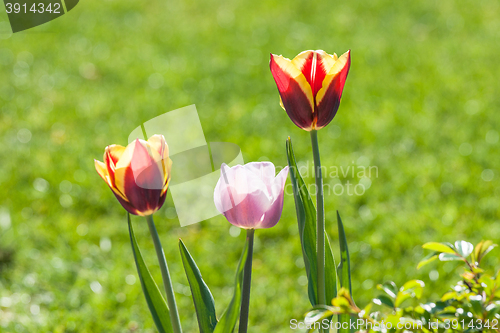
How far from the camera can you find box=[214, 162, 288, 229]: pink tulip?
2.68 feet

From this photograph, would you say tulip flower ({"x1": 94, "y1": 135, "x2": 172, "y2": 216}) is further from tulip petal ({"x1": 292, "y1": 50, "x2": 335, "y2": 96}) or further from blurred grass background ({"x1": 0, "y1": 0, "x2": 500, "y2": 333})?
blurred grass background ({"x1": 0, "y1": 0, "x2": 500, "y2": 333})

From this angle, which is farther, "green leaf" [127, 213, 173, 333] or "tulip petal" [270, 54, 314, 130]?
"green leaf" [127, 213, 173, 333]

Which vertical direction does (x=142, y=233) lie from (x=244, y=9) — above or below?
below

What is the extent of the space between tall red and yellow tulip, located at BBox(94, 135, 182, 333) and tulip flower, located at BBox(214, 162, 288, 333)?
0.34 ft

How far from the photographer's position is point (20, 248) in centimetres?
219

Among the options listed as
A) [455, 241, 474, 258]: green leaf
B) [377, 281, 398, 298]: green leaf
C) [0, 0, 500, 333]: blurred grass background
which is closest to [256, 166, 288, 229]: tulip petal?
[377, 281, 398, 298]: green leaf

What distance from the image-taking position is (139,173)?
820 mm

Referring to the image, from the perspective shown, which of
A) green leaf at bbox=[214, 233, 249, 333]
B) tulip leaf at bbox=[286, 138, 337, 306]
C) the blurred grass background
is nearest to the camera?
green leaf at bbox=[214, 233, 249, 333]

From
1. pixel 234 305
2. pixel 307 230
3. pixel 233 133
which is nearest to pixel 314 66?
pixel 307 230

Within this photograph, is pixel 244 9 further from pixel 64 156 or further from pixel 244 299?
pixel 244 299

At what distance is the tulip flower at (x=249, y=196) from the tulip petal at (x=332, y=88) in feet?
0.39

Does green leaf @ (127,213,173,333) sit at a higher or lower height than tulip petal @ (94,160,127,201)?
lower

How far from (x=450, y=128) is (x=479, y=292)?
2429 millimetres

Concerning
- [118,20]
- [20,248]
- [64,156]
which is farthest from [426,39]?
[20,248]
